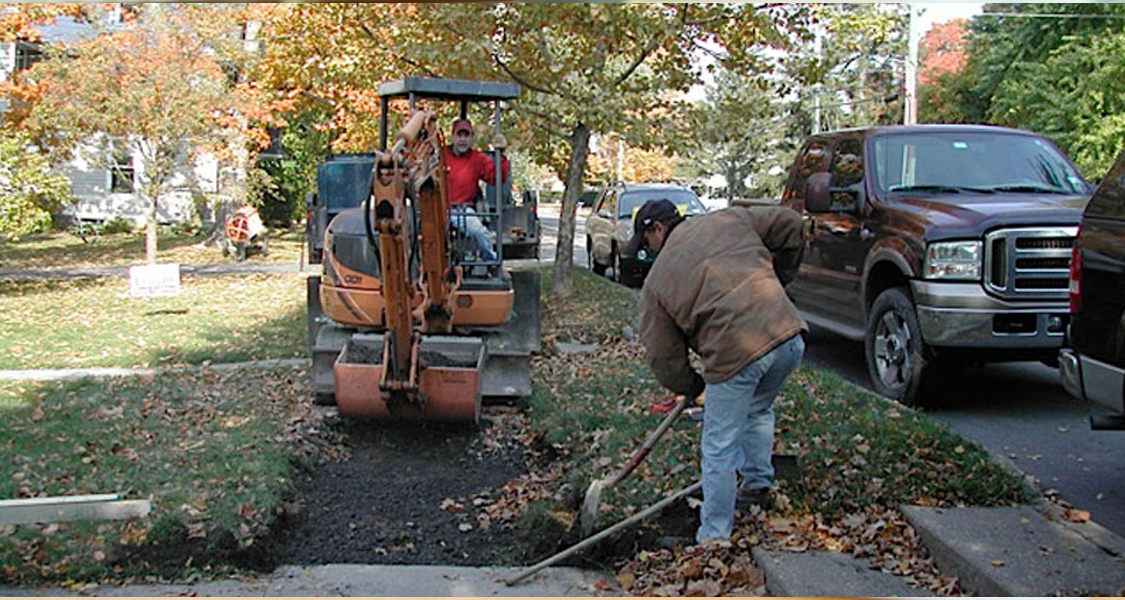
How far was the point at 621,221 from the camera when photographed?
61.5 feet

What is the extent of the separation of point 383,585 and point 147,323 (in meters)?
10.2

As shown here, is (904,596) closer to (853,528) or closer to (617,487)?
(853,528)

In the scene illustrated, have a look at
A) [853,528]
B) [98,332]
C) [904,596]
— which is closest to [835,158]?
[853,528]

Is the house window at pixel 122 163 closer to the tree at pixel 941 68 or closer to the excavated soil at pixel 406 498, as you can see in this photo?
the excavated soil at pixel 406 498

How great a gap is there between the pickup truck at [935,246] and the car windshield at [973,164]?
1 centimetres

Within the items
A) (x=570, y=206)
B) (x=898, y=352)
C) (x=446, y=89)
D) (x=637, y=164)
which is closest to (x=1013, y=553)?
(x=898, y=352)

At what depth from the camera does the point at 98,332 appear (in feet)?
44.8

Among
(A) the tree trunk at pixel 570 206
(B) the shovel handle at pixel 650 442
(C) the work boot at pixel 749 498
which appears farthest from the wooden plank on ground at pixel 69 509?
(A) the tree trunk at pixel 570 206

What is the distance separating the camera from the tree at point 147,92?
19766 millimetres

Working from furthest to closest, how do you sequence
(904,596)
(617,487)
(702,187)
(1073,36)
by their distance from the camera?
(702,187), (1073,36), (617,487), (904,596)

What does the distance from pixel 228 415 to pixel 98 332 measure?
589cm

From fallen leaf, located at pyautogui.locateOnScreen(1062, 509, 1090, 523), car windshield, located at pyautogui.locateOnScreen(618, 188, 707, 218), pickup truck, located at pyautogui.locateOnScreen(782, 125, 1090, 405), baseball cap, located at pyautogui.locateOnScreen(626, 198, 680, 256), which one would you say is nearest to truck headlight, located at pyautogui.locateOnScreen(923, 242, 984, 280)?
pickup truck, located at pyautogui.locateOnScreen(782, 125, 1090, 405)

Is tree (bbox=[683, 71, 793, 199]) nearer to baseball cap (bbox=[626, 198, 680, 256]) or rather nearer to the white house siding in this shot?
baseball cap (bbox=[626, 198, 680, 256])

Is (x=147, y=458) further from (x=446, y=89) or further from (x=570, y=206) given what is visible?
(x=570, y=206)
